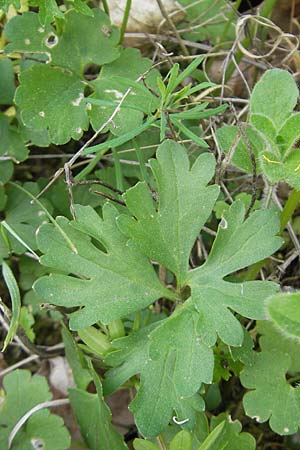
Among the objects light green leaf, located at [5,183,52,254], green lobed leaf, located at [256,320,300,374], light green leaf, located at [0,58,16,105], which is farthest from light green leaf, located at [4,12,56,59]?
green lobed leaf, located at [256,320,300,374]

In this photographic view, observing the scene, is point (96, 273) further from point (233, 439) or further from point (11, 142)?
point (11, 142)

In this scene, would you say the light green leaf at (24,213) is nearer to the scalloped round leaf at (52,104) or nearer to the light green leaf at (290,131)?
the scalloped round leaf at (52,104)

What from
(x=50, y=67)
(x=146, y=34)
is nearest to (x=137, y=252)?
(x=50, y=67)

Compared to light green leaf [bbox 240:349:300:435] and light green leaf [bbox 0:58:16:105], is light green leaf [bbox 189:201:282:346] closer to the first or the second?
light green leaf [bbox 240:349:300:435]

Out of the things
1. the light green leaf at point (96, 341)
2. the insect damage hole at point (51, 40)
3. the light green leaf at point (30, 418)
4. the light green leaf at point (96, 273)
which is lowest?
the light green leaf at point (30, 418)

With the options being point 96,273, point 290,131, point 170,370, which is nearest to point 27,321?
point 96,273

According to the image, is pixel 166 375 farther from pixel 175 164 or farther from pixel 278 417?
pixel 175 164

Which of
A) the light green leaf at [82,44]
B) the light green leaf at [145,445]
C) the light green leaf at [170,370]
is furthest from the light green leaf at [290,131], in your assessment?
the light green leaf at [145,445]
